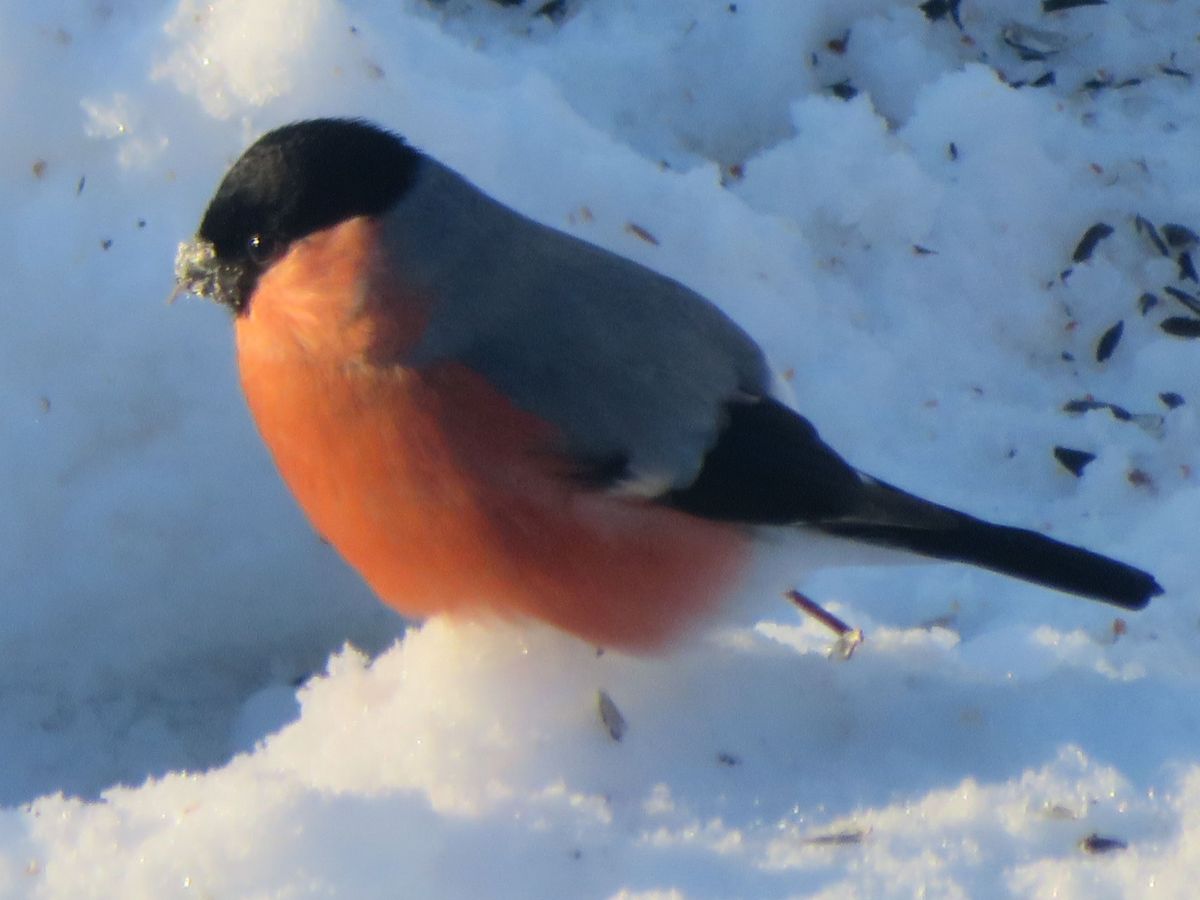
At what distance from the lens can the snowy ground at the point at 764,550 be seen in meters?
1.80

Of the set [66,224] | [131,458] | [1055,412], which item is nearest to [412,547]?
[131,458]

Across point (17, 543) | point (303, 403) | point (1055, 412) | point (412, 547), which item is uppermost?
point (303, 403)

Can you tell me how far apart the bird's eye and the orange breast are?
22 mm

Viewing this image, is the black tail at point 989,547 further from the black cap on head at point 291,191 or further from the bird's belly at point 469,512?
Result: the black cap on head at point 291,191

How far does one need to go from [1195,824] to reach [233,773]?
1.11m

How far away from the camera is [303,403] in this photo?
2039 mm

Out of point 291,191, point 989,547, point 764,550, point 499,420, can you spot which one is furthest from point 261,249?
point 989,547

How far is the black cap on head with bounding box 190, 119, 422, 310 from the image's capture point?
2.06 metres

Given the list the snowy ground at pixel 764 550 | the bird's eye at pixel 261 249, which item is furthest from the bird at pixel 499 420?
the snowy ground at pixel 764 550

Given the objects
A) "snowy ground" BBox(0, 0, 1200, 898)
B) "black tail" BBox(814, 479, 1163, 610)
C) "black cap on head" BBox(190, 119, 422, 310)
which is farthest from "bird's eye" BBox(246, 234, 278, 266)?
"black tail" BBox(814, 479, 1163, 610)

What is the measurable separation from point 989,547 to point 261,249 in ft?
3.45

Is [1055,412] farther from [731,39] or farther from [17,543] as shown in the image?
[17,543]

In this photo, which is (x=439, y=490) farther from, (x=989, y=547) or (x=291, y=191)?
(x=989, y=547)

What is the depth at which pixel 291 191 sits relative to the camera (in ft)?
6.76
